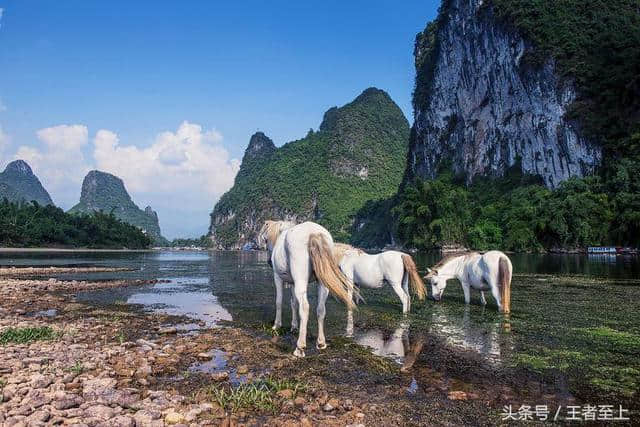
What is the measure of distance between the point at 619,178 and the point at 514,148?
3303cm

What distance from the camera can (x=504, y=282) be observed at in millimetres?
10594

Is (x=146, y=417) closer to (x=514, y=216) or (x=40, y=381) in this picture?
(x=40, y=381)

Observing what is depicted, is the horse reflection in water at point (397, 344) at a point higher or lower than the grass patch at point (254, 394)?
lower

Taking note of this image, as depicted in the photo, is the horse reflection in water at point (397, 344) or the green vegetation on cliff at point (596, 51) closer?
the horse reflection in water at point (397, 344)

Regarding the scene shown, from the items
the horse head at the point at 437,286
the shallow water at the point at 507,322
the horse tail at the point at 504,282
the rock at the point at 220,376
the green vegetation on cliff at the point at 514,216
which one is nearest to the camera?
the rock at the point at 220,376

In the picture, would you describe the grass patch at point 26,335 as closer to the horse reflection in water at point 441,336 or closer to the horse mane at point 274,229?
the horse mane at point 274,229

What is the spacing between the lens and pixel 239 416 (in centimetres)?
405

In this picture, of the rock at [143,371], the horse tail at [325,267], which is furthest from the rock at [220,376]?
the horse tail at [325,267]

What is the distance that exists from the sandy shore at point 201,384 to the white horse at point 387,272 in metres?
4.18

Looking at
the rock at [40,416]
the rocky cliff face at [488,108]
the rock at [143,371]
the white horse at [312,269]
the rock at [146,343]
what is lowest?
the rock at [146,343]

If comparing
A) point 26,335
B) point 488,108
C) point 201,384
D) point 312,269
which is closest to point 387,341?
point 312,269

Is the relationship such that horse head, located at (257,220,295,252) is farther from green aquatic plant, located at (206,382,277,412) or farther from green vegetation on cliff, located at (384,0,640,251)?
green vegetation on cliff, located at (384,0,640,251)

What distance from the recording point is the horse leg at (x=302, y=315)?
6359 millimetres

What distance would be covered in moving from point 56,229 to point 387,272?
78128 mm
